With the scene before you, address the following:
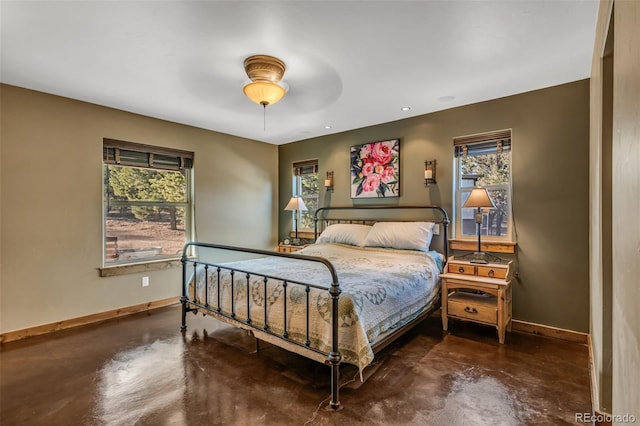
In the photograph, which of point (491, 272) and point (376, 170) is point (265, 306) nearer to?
point (491, 272)

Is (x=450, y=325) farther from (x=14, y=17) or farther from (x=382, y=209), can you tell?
(x=14, y=17)

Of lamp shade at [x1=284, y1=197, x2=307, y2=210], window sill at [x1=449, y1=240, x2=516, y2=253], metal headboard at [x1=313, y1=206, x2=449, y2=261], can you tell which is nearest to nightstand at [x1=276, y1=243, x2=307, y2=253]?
metal headboard at [x1=313, y1=206, x2=449, y2=261]

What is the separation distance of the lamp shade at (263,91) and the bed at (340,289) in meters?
1.32

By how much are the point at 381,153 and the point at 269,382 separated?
3.15 m

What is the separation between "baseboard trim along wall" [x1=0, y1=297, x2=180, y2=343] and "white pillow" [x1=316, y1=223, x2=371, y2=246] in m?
2.26

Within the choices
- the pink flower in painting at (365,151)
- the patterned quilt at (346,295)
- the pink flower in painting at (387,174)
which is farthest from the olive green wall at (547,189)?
the pink flower in painting at (365,151)

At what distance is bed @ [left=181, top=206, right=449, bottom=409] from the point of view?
205 cm

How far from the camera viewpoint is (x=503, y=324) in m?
2.91

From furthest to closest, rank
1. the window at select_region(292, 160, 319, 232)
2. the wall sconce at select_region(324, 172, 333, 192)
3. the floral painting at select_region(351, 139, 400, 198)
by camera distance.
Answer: the window at select_region(292, 160, 319, 232)
the wall sconce at select_region(324, 172, 333, 192)
the floral painting at select_region(351, 139, 400, 198)

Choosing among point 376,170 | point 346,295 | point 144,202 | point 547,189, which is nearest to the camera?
point 346,295

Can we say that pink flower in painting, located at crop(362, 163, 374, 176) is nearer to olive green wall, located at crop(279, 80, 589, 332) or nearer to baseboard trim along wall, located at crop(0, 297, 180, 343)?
olive green wall, located at crop(279, 80, 589, 332)

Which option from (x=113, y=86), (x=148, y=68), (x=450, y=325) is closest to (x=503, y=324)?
(x=450, y=325)

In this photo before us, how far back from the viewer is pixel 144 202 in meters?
4.11

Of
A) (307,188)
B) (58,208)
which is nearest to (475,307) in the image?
(307,188)
